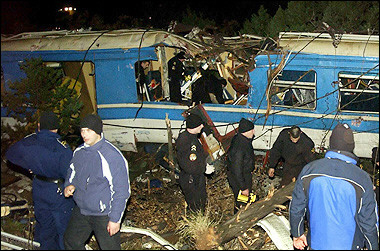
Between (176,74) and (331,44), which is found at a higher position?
(331,44)

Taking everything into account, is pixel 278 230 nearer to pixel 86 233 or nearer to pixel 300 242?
pixel 300 242

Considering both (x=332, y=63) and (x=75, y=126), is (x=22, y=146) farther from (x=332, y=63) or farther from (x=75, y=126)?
(x=332, y=63)

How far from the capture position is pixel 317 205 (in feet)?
13.3

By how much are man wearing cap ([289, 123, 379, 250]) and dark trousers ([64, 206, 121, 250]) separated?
2.13 metres

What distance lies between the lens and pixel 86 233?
4.84 m

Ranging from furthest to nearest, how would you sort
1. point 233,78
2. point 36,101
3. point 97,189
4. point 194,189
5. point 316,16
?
point 316,16, point 233,78, point 36,101, point 194,189, point 97,189

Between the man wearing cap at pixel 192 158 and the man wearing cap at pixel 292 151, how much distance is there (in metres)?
1.29

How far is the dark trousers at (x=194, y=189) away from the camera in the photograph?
6453mm

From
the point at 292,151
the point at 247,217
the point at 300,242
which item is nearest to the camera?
the point at 300,242

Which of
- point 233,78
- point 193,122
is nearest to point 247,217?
point 193,122

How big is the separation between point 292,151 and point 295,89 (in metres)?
1.96

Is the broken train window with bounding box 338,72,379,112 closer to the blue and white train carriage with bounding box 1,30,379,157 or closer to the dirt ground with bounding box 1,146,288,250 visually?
the blue and white train carriage with bounding box 1,30,379,157

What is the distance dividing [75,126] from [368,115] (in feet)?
19.7

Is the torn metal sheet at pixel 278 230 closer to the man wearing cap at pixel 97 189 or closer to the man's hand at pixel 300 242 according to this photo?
the man's hand at pixel 300 242
